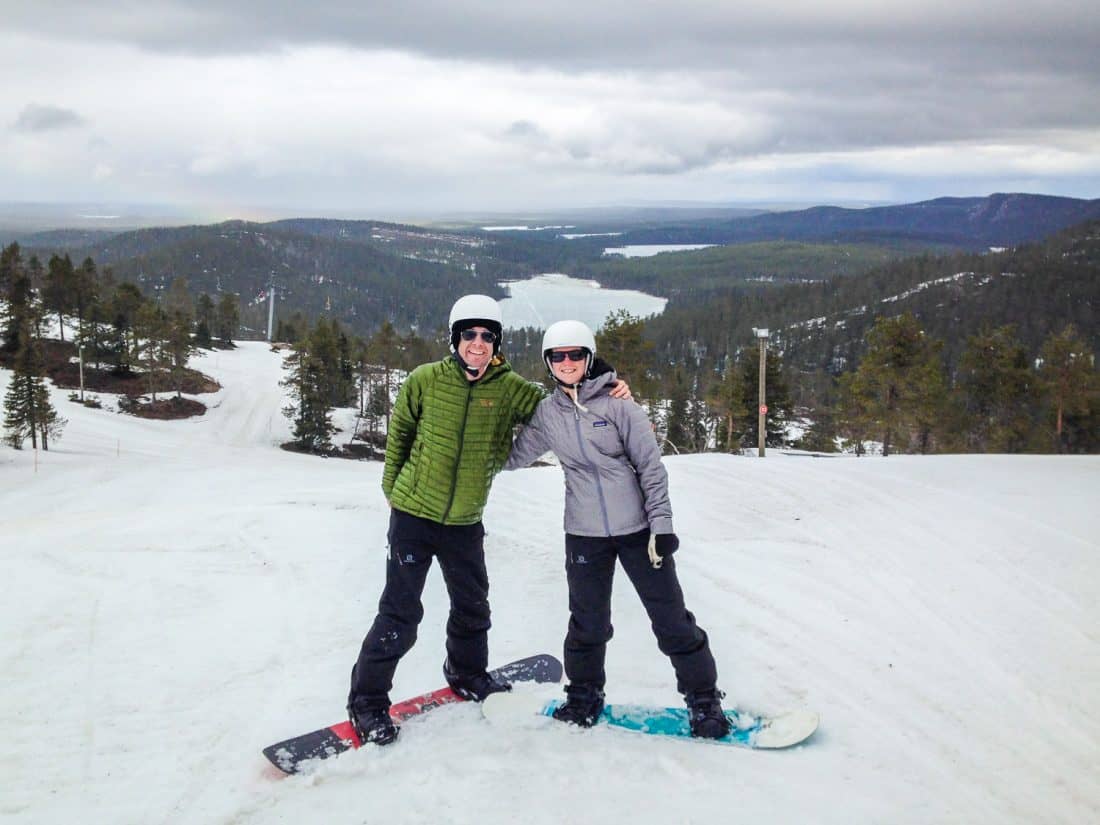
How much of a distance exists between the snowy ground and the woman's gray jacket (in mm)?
1178

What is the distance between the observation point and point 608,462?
396cm

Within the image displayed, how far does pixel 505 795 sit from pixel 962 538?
6.99m

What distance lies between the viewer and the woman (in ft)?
12.9

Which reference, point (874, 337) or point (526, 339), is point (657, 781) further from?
point (526, 339)

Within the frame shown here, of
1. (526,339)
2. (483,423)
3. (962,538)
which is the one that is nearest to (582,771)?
(483,423)

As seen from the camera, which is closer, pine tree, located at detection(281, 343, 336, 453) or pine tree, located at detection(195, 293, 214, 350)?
pine tree, located at detection(281, 343, 336, 453)

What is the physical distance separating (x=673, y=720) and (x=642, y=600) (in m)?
0.75

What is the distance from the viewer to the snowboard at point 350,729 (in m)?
3.88

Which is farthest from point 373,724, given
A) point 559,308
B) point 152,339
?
point 559,308

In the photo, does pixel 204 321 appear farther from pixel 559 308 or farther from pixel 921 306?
pixel 921 306

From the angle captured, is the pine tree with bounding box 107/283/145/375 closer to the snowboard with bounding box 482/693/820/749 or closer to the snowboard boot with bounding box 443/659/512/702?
the snowboard boot with bounding box 443/659/512/702

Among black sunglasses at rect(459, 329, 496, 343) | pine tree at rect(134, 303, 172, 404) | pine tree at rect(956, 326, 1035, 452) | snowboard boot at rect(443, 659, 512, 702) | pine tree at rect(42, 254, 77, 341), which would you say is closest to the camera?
black sunglasses at rect(459, 329, 496, 343)

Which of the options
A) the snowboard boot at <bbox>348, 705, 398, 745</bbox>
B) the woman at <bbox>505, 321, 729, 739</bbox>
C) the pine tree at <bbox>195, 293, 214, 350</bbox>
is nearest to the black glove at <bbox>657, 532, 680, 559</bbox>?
the woman at <bbox>505, 321, 729, 739</bbox>

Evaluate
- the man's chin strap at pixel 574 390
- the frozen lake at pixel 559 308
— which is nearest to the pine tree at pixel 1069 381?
the man's chin strap at pixel 574 390
